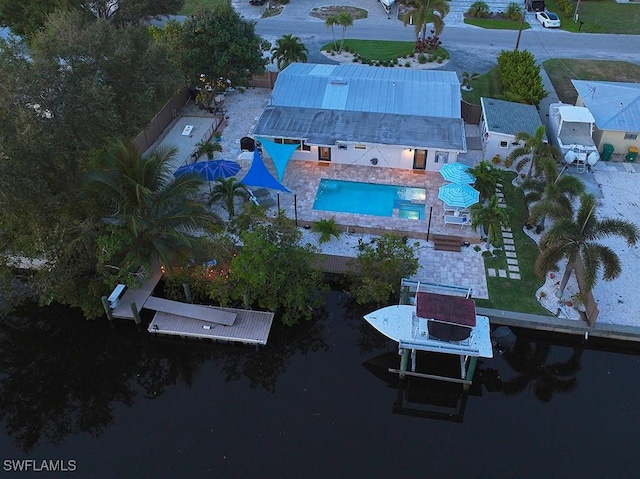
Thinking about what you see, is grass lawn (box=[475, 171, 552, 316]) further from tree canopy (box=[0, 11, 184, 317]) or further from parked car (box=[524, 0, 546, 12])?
parked car (box=[524, 0, 546, 12])

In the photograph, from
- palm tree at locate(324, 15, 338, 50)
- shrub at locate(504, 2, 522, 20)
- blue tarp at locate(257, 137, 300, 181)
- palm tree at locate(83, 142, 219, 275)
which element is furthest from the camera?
shrub at locate(504, 2, 522, 20)

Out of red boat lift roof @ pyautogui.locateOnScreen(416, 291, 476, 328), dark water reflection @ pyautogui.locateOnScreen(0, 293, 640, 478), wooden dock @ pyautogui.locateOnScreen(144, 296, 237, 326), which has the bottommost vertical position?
dark water reflection @ pyautogui.locateOnScreen(0, 293, 640, 478)

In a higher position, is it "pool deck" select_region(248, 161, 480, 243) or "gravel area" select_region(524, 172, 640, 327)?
"pool deck" select_region(248, 161, 480, 243)

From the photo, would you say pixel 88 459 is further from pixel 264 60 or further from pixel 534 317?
pixel 264 60

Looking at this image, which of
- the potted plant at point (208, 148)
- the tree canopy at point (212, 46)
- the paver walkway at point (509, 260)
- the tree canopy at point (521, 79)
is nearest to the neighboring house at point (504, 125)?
the tree canopy at point (521, 79)

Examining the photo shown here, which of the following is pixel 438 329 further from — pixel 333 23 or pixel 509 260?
pixel 333 23

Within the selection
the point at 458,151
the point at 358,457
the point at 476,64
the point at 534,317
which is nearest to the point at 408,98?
the point at 458,151

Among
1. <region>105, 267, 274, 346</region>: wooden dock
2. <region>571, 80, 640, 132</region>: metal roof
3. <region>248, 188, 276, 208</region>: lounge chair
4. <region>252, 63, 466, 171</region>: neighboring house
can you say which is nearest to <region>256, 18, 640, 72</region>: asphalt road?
<region>571, 80, 640, 132</region>: metal roof

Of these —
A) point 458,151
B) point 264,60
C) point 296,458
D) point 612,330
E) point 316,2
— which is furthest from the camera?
point 316,2
